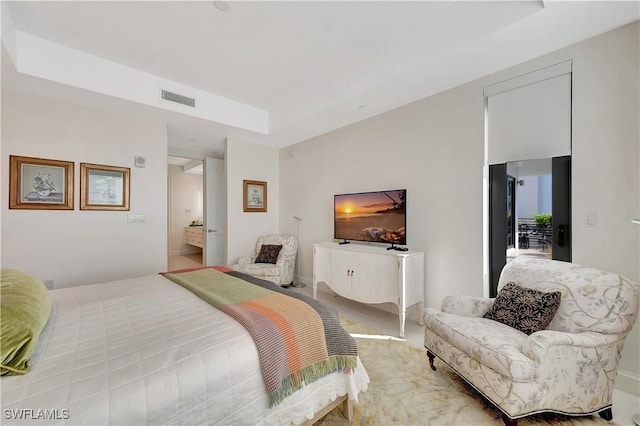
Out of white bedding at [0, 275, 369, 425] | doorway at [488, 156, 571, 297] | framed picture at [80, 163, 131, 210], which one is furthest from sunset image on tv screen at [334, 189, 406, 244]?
framed picture at [80, 163, 131, 210]

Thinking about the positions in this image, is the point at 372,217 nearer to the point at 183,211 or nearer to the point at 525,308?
the point at 525,308

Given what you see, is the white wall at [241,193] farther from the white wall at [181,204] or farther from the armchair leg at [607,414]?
the armchair leg at [607,414]

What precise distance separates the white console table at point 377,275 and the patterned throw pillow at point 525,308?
0.85m

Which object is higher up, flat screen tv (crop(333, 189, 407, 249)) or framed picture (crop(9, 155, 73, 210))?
framed picture (crop(9, 155, 73, 210))

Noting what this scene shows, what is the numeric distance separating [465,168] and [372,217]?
1180 mm

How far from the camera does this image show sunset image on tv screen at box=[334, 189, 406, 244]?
3074 mm

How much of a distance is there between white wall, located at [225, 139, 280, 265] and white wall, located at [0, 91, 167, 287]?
40.4 inches

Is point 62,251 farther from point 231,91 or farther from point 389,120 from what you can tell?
point 389,120

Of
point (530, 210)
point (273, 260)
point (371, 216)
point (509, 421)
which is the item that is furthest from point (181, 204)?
point (509, 421)

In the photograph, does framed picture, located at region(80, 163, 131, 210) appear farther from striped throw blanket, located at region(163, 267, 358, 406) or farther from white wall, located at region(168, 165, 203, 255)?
white wall, located at region(168, 165, 203, 255)

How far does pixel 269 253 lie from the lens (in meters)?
4.32

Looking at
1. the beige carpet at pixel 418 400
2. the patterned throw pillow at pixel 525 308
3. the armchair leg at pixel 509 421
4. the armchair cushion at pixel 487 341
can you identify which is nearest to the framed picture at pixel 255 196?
the beige carpet at pixel 418 400

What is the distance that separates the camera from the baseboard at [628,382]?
180 centimetres

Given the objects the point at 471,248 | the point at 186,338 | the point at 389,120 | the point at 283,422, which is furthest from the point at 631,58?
the point at 186,338
